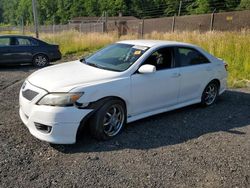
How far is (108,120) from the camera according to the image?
452 centimetres

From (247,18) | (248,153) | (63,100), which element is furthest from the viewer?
(247,18)

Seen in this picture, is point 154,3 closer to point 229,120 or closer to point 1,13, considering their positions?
point 229,120

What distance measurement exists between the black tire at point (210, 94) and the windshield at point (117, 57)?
6.46 ft

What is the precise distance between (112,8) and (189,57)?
2884 inches

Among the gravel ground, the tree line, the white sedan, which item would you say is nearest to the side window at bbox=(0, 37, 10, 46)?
the gravel ground

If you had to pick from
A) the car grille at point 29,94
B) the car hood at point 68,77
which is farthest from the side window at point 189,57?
the car grille at point 29,94

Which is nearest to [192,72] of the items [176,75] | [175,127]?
[176,75]

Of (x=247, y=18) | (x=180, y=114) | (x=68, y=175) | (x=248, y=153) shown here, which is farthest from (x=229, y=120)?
(x=247, y=18)

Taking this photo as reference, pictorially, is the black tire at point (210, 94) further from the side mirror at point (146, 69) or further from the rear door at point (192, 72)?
the side mirror at point (146, 69)

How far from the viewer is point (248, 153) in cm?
427

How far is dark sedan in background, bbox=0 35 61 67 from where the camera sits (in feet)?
38.8

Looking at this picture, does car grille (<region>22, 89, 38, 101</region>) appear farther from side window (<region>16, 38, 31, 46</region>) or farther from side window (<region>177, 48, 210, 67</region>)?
side window (<region>16, 38, 31, 46</region>)

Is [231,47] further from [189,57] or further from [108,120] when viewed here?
[108,120]

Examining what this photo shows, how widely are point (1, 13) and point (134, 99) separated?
143827 millimetres
